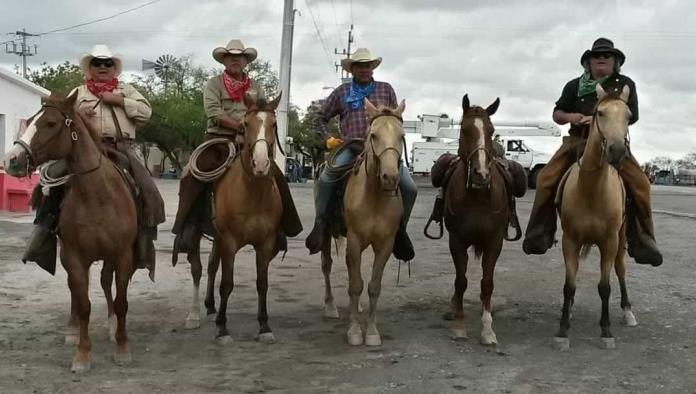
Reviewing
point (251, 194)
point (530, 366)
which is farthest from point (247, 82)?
point (530, 366)

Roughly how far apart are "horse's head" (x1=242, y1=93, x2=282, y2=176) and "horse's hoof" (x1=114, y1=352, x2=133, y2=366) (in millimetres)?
1916

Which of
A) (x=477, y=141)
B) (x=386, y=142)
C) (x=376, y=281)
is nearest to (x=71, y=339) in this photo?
(x=376, y=281)

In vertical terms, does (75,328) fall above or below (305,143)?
below

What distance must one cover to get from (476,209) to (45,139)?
13.1 ft

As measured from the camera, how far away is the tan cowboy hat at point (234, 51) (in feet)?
24.6

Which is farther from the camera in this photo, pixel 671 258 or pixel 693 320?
pixel 671 258

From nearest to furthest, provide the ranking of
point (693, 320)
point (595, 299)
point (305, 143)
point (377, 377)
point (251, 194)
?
1. point (377, 377)
2. point (251, 194)
3. point (693, 320)
4. point (595, 299)
5. point (305, 143)

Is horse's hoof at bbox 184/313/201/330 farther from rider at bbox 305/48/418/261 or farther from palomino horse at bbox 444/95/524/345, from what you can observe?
palomino horse at bbox 444/95/524/345

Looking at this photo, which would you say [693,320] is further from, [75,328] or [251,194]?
[75,328]

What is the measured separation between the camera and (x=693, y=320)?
25.4ft

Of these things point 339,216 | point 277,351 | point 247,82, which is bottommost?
point 277,351

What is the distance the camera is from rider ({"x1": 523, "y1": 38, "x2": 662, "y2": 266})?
24.1 feet

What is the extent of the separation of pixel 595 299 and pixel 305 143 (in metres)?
60.0

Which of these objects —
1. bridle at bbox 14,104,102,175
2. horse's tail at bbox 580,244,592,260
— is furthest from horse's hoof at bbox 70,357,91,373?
horse's tail at bbox 580,244,592,260
